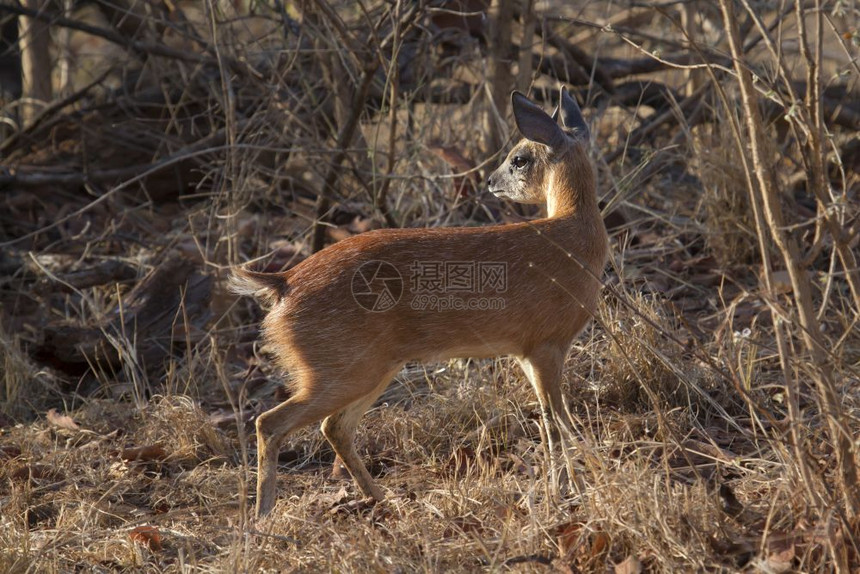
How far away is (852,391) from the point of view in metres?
5.00

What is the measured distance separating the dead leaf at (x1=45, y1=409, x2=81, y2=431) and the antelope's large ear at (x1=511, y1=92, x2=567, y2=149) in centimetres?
286

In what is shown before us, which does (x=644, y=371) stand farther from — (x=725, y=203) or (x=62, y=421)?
(x=62, y=421)

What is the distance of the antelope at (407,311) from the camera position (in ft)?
14.1

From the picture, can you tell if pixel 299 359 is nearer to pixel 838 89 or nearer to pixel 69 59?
pixel 69 59

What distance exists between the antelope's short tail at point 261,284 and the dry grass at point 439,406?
0.34m

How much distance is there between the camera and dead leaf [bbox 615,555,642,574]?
3359 mm

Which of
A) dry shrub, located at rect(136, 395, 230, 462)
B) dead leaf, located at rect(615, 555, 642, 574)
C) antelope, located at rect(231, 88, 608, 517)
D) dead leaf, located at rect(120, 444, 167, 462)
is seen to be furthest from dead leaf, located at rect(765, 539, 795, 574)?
dead leaf, located at rect(120, 444, 167, 462)

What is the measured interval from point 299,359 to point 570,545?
143 cm

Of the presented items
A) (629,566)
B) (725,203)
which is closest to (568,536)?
(629,566)

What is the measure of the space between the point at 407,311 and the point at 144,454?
1.79 m

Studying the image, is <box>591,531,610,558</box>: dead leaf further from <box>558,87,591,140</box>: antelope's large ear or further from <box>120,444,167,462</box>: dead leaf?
<box>120,444,167,462</box>: dead leaf

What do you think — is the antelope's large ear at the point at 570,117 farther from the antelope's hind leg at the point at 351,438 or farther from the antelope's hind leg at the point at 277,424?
the antelope's hind leg at the point at 277,424

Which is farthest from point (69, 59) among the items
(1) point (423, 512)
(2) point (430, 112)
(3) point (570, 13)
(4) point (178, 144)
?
(1) point (423, 512)

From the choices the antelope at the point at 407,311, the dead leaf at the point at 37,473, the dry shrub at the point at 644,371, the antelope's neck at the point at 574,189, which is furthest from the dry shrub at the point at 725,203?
the dead leaf at the point at 37,473
